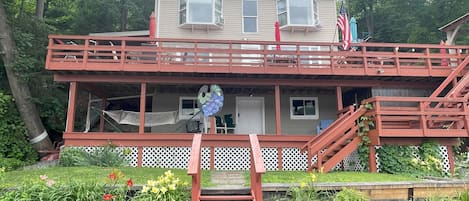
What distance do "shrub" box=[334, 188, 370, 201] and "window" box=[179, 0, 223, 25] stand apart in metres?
9.73

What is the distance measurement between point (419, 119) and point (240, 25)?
26.6 feet

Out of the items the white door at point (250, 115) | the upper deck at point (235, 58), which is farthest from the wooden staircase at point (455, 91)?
the white door at point (250, 115)

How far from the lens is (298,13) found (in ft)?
46.8

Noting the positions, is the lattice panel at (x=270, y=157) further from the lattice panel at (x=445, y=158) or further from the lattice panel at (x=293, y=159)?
the lattice panel at (x=445, y=158)

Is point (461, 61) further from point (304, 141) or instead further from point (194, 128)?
point (194, 128)

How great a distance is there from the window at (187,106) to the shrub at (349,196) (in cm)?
840

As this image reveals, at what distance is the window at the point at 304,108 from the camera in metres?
13.7

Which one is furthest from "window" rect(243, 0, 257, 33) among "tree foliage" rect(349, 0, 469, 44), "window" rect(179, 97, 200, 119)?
"tree foliage" rect(349, 0, 469, 44)

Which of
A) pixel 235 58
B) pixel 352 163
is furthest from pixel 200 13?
pixel 352 163

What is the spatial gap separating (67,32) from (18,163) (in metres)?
11.1

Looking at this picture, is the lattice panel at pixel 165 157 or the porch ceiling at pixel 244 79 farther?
the porch ceiling at pixel 244 79

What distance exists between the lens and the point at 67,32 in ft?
66.2

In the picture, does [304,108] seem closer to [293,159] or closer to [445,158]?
[293,159]

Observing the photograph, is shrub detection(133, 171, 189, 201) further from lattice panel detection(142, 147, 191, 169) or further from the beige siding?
the beige siding
